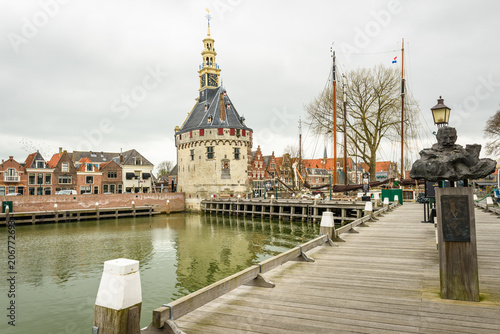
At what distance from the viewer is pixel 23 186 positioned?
132 feet

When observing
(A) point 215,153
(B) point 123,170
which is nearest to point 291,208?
(A) point 215,153

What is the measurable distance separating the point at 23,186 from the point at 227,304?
147 feet

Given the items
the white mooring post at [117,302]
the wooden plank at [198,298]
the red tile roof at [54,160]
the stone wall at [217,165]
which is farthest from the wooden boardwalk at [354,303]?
the red tile roof at [54,160]

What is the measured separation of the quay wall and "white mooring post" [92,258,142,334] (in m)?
36.2

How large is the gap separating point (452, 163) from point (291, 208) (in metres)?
25.4

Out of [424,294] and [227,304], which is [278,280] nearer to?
[227,304]

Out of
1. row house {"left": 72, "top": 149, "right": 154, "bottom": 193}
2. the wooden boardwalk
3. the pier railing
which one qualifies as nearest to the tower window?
row house {"left": 72, "top": 149, "right": 154, "bottom": 193}

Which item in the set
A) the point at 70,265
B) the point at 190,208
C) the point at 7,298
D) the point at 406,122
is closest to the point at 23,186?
the point at 190,208

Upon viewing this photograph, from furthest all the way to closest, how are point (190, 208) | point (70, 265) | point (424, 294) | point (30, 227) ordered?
1. point (190, 208)
2. point (30, 227)
3. point (70, 265)
4. point (424, 294)

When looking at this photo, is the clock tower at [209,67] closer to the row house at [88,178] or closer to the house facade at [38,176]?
the row house at [88,178]

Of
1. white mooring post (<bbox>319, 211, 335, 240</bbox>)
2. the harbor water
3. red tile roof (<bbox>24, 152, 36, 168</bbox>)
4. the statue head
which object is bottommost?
the harbor water

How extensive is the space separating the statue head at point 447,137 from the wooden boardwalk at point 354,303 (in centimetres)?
225

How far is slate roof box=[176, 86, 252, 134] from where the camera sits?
4356cm

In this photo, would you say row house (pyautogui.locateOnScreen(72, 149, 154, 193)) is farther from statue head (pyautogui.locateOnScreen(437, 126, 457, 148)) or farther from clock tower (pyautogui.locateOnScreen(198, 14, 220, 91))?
statue head (pyautogui.locateOnScreen(437, 126, 457, 148))
